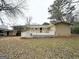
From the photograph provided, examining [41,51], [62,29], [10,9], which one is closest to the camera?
[41,51]

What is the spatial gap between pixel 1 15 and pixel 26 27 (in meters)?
23.6

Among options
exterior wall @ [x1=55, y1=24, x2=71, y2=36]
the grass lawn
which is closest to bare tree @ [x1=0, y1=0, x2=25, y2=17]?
the grass lawn

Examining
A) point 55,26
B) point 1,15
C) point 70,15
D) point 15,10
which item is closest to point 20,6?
point 15,10

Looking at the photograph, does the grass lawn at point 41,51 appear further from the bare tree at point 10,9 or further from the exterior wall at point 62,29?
the exterior wall at point 62,29

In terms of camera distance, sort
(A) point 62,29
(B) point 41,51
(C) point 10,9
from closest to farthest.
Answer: (B) point 41,51 < (C) point 10,9 < (A) point 62,29

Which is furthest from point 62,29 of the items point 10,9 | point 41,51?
point 41,51

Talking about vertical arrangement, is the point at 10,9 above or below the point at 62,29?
above

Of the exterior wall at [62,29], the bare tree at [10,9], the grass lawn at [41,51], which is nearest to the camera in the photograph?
the grass lawn at [41,51]

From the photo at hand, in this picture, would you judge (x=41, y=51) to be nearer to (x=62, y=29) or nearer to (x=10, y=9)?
(x=10, y=9)

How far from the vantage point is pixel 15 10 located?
2091 cm

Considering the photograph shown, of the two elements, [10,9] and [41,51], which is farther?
[10,9]

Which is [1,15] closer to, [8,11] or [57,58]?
[8,11]

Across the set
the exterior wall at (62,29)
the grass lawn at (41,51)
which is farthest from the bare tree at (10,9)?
the exterior wall at (62,29)

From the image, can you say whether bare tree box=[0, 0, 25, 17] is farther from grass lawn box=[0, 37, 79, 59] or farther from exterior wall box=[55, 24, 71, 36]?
exterior wall box=[55, 24, 71, 36]
